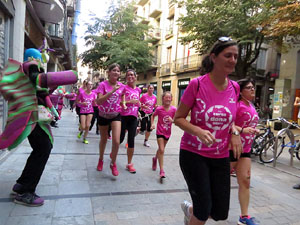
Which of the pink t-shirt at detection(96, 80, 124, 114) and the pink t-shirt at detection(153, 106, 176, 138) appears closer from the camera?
the pink t-shirt at detection(96, 80, 124, 114)

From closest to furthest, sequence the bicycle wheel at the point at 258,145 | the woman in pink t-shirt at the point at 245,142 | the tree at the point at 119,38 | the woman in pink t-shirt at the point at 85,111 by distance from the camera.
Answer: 1. the woman in pink t-shirt at the point at 245,142
2. the bicycle wheel at the point at 258,145
3. the woman in pink t-shirt at the point at 85,111
4. the tree at the point at 119,38

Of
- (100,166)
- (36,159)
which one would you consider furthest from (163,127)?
(36,159)

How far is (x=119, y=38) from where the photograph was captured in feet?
66.9

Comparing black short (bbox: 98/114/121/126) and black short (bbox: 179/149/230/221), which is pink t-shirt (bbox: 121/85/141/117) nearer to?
black short (bbox: 98/114/121/126)

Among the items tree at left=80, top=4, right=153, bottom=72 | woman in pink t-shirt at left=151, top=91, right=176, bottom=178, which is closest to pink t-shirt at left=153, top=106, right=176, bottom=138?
woman in pink t-shirt at left=151, top=91, right=176, bottom=178

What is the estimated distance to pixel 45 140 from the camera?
118 inches

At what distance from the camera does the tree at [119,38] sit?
65.9ft

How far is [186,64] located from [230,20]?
9721 millimetres

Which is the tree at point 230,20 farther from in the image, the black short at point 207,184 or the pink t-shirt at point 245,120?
the black short at point 207,184

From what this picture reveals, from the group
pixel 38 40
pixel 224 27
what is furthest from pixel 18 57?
pixel 224 27

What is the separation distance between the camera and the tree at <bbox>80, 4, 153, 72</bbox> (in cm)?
2008

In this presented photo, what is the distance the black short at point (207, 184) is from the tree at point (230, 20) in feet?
34.7

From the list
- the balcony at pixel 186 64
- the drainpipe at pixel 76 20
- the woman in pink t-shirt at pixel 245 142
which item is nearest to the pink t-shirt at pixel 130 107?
the woman in pink t-shirt at pixel 245 142

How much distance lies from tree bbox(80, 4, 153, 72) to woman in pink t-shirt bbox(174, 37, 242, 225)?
18.1 m
